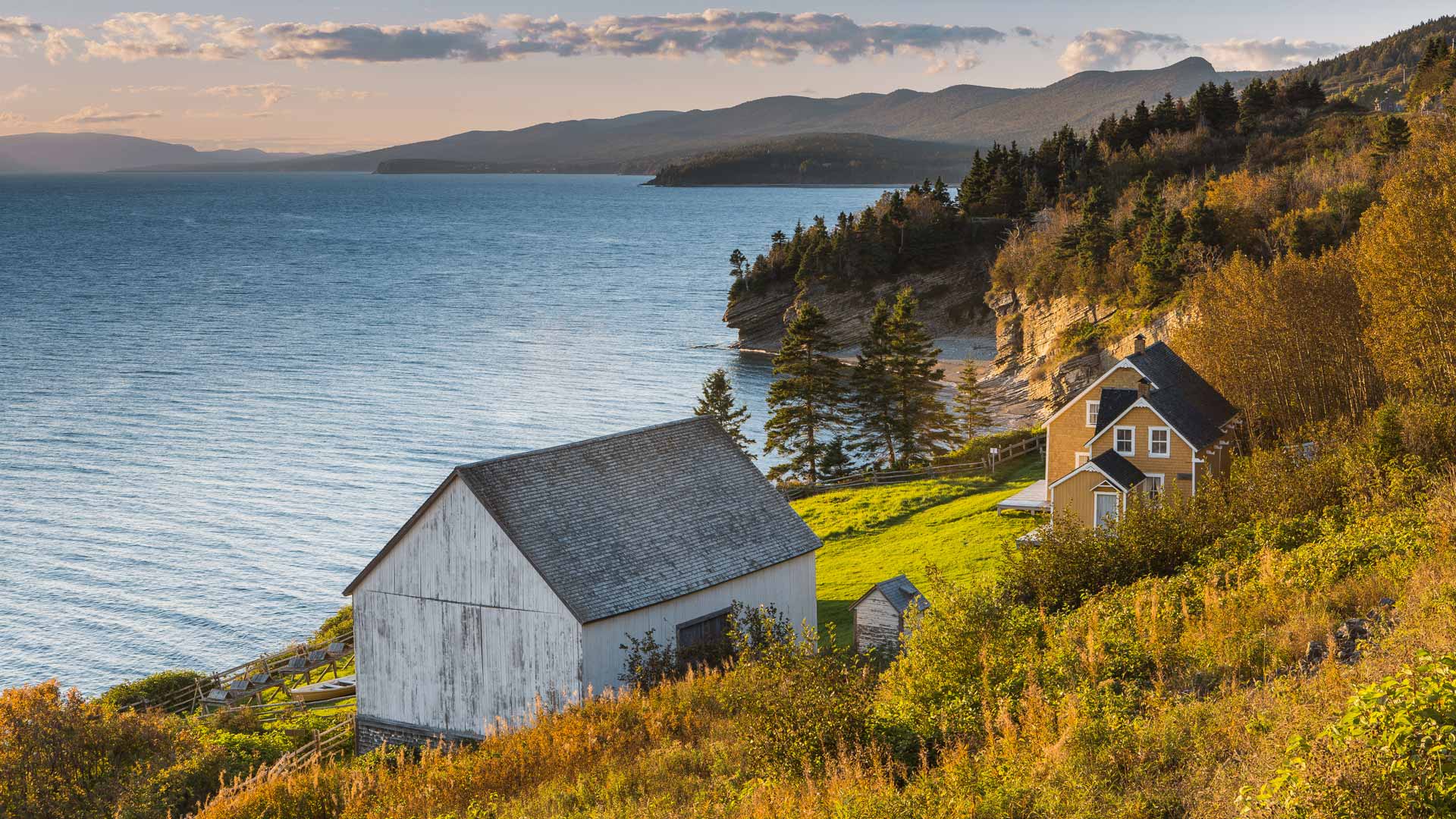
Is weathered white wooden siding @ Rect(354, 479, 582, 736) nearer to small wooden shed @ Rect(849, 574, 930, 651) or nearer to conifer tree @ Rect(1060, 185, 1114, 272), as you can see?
small wooden shed @ Rect(849, 574, 930, 651)

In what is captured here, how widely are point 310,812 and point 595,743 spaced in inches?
144

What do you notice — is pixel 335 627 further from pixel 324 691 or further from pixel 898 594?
pixel 898 594

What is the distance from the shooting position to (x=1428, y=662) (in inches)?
312

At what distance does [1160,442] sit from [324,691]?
95.2 ft

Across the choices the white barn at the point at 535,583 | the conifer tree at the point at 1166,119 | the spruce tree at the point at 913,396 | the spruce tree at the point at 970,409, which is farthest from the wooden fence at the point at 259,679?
the conifer tree at the point at 1166,119

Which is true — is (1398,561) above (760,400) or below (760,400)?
above

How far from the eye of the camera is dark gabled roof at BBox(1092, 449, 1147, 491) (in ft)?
131

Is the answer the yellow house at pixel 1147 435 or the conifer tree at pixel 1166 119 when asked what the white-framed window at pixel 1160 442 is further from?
the conifer tree at pixel 1166 119

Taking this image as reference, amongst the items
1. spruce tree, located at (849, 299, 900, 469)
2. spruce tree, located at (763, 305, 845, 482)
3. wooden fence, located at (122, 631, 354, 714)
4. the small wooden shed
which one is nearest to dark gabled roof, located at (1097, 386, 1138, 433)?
the small wooden shed

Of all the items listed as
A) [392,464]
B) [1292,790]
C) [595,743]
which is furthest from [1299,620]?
[392,464]

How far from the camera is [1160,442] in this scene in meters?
40.3

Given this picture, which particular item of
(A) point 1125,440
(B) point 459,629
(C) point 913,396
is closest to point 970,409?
(C) point 913,396

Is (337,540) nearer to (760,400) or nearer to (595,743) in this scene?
(760,400)

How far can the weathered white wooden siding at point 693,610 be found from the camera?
25.6 metres
